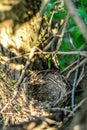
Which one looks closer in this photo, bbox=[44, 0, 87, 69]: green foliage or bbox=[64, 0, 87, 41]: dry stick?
bbox=[64, 0, 87, 41]: dry stick

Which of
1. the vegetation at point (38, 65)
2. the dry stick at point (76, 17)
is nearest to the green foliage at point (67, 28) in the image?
the vegetation at point (38, 65)

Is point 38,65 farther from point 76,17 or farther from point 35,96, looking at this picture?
point 76,17

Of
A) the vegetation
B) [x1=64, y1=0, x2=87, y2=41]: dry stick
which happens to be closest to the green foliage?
the vegetation

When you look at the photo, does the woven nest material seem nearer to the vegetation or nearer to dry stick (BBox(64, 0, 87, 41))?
the vegetation

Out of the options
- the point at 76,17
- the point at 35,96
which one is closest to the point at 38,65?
the point at 35,96

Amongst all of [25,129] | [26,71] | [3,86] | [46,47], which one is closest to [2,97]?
[3,86]

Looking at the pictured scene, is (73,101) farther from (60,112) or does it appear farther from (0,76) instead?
(0,76)

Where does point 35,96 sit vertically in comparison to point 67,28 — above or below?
below

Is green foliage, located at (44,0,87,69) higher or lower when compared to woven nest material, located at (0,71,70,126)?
higher

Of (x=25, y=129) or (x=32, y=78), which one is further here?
(x=32, y=78)
